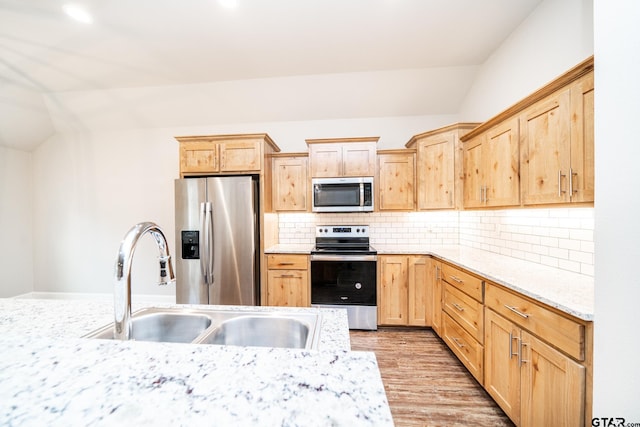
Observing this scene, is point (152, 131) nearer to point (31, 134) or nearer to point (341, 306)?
point (31, 134)

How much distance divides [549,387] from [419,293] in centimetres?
157

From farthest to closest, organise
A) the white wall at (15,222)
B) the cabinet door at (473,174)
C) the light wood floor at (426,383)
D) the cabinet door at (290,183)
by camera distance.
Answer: the white wall at (15,222) → the cabinet door at (290,183) → the cabinet door at (473,174) → the light wood floor at (426,383)

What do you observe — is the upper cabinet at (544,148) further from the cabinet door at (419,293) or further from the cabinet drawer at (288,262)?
the cabinet drawer at (288,262)

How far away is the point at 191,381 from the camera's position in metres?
0.44

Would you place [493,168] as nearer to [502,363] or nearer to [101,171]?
[502,363]

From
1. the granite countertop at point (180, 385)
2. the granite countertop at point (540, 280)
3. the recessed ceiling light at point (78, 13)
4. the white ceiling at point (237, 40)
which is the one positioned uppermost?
the recessed ceiling light at point (78, 13)

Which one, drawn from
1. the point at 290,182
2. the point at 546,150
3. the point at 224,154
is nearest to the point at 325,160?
the point at 290,182

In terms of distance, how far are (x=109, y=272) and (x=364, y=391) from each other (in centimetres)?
508

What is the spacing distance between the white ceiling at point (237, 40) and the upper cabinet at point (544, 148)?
1043mm

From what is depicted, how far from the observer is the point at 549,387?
50.9 inches

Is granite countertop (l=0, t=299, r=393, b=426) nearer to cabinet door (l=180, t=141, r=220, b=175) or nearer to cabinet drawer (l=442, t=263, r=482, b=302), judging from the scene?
cabinet drawer (l=442, t=263, r=482, b=302)

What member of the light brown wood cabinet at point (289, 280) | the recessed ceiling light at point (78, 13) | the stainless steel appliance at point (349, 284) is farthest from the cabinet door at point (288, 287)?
the recessed ceiling light at point (78, 13)

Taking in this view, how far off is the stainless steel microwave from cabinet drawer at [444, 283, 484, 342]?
129 centimetres

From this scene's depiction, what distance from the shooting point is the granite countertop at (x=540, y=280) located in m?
1.21
